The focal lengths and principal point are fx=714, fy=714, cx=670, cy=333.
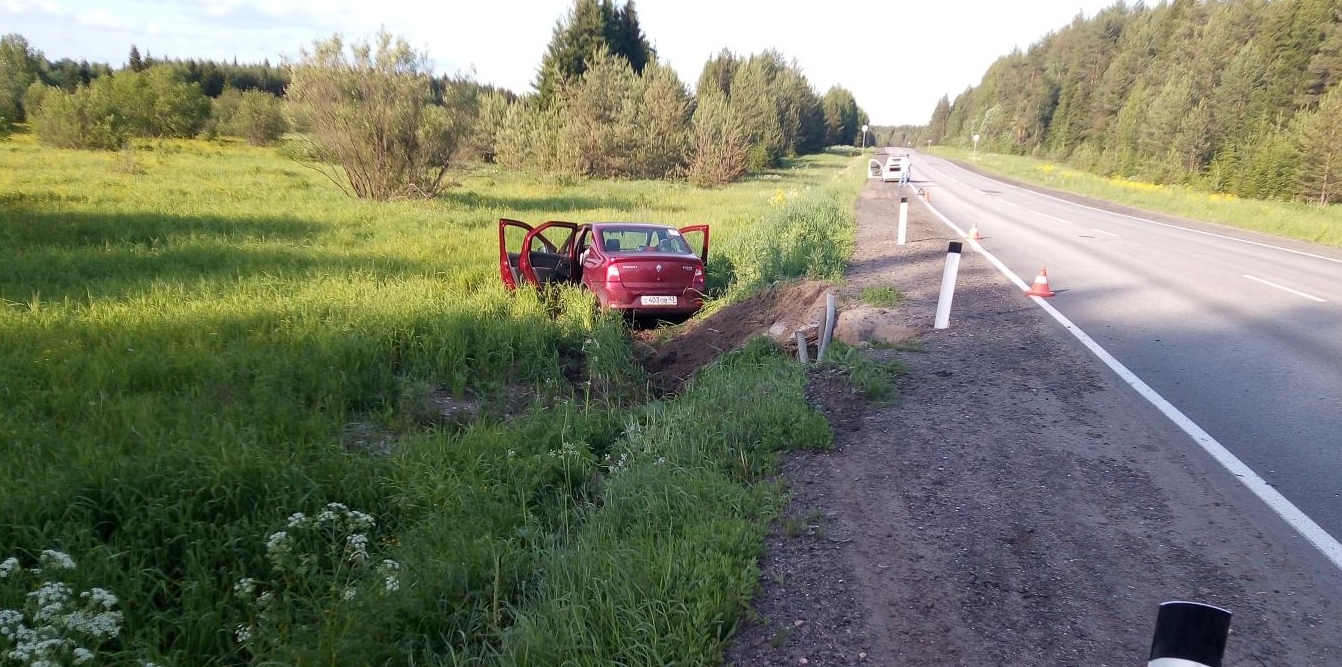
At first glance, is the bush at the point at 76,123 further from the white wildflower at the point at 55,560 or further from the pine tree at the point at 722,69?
the white wildflower at the point at 55,560

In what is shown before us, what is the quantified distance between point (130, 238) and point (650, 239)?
9278 mm

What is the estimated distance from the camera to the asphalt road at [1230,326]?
479 centimetres

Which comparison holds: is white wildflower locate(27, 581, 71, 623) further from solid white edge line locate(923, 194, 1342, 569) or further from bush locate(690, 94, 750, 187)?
bush locate(690, 94, 750, 187)

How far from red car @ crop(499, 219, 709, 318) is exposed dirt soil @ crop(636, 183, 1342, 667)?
3734mm

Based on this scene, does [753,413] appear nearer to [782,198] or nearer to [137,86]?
[782,198]

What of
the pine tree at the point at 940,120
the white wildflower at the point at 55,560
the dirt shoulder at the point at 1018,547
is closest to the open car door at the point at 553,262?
the dirt shoulder at the point at 1018,547

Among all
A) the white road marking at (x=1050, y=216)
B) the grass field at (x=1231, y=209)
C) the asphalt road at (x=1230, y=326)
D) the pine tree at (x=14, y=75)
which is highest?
the pine tree at (x=14, y=75)

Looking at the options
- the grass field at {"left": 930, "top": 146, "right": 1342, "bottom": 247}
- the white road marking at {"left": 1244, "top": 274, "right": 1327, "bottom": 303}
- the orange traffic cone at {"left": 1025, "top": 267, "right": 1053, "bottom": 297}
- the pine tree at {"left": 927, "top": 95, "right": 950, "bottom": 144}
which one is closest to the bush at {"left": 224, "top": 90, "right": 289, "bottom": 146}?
the grass field at {"left": 930, "top": 146, "right": 1342, "bottom": 247}

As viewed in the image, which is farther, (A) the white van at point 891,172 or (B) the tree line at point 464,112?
(A) the white van at point 891,172

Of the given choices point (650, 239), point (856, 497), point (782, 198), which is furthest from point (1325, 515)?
point (782, 198)

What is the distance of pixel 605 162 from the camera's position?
125 ft

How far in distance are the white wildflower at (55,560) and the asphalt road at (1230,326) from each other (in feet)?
19.7

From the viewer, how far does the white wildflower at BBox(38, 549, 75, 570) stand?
305 centimetres

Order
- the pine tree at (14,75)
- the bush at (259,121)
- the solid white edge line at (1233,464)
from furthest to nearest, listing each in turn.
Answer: the bush at (259,121)
the pine tree at (14,75)
the solid white edge line at (1233,464)
